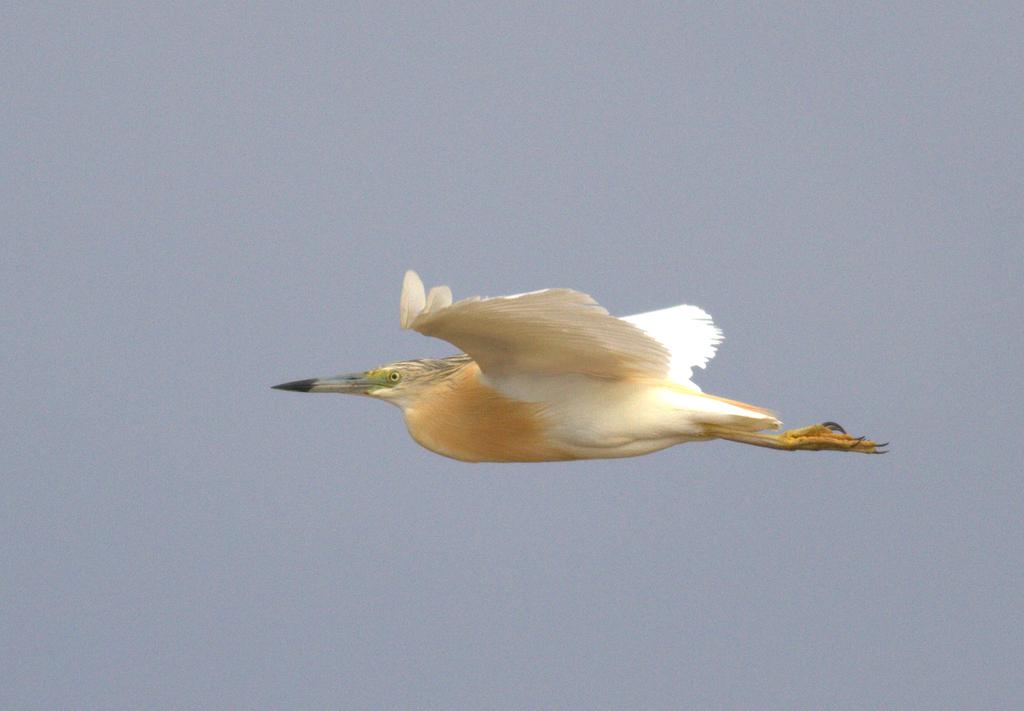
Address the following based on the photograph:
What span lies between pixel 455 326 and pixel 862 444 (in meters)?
2.43

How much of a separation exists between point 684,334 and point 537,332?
1950 millimetres

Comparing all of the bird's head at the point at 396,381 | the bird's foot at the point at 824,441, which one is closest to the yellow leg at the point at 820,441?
the bird's foot at the point at 824,441

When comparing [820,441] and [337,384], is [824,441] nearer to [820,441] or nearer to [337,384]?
[820,441]

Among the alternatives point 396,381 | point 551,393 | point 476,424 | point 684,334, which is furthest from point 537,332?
point 684,334

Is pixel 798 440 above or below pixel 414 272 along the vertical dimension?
below

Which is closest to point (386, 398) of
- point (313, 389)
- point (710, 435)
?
point (313, 389)

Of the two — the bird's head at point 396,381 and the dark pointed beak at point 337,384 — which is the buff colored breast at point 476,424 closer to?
the bird's head at point 396,381

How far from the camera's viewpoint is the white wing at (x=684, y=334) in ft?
33.7

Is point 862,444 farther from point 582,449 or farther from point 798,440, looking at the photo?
point 582,449

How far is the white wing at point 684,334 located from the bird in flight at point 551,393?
0.19ft

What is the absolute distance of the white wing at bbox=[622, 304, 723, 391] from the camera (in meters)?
10.3

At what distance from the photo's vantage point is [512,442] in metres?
9.62

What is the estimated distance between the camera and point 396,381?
33.1ft

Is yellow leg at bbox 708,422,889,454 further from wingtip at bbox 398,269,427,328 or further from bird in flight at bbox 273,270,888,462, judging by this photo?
wingtip at bbox 398,269,427,328
